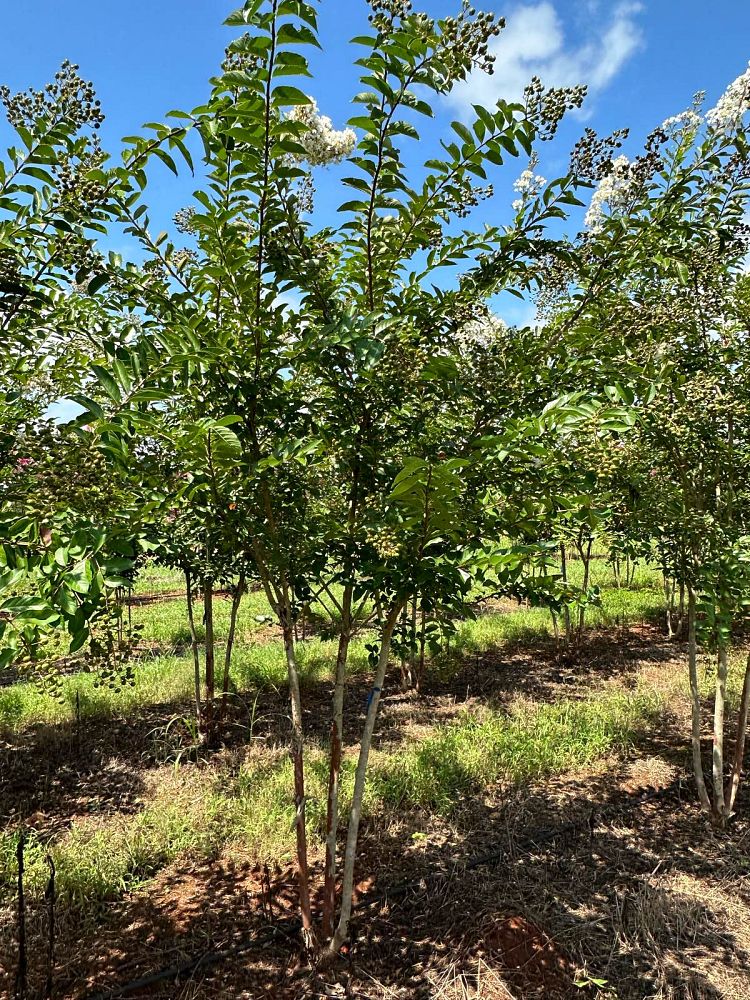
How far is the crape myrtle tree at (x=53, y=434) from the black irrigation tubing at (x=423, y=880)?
1878mm

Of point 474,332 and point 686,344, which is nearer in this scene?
point 474,332

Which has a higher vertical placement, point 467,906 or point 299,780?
point 299,780

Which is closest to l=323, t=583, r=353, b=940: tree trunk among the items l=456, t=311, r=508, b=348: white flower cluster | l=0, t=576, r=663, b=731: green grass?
l=456, t=311, r=508, b=348: white flower cluster

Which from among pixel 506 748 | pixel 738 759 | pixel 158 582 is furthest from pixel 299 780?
pixel 158 582

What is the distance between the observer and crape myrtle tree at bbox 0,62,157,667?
1.41 m

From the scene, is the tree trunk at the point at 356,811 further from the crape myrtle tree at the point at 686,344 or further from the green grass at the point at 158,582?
the green grass at the point at 158,582

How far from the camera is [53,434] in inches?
79.4

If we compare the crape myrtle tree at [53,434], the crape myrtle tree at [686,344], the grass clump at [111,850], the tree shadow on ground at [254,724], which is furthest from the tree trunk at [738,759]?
the crape myrtle tree at [53,434]

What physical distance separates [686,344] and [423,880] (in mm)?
3766

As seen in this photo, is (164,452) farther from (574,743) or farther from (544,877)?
(574,743)

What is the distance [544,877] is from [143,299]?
12.3 ft

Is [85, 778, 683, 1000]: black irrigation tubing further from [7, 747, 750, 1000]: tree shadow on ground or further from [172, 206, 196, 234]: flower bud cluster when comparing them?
[172, 206, 196, 234]: flower bud cluster

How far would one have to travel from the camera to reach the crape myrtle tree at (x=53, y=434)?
141cm

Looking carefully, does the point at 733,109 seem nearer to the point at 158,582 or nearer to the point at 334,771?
the point at 334,771
